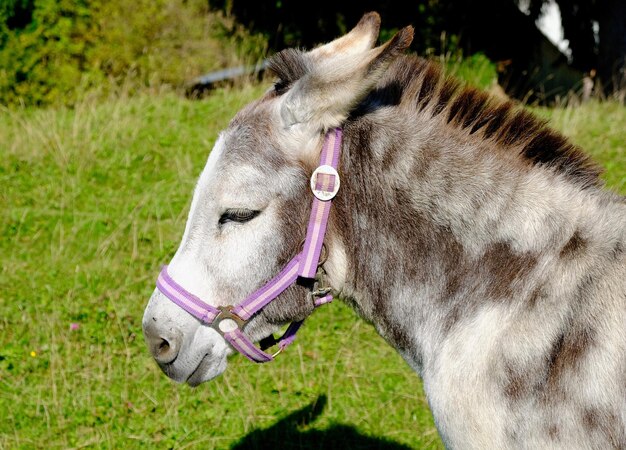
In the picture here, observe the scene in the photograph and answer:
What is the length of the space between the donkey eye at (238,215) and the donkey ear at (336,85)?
0.35 meters

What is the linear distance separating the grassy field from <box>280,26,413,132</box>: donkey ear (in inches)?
104

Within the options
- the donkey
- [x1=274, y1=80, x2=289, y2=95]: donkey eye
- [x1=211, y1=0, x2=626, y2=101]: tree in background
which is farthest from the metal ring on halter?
[x1=211, y1=0, x2=626, y2=101]: tree in background

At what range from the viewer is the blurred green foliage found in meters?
11.8

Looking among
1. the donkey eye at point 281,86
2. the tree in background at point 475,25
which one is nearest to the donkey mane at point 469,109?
the donkey eye at point 281,86

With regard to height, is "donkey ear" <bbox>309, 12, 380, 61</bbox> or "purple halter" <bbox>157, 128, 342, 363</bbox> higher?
"donkey ear" <bbox>309, 12, 380, 61</bbox>

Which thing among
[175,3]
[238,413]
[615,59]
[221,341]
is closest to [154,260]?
[238,413]

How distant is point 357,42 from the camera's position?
9.16ft

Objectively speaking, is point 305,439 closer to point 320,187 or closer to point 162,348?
point 162,348

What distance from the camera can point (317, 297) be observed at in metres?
2.77

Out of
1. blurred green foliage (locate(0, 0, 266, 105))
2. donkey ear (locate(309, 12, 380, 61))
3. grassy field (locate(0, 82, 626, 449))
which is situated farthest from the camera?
blurred green foliage (locate(0, 0, 266, 105))

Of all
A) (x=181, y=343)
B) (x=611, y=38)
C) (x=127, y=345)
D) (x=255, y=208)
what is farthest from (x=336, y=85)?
(x=611, y=38)

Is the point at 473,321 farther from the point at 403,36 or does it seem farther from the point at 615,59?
the point at 615,59

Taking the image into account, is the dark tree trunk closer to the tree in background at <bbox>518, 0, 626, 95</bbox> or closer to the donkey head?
the tree in background at <bbox>518, 0, 626, 95</bbox>

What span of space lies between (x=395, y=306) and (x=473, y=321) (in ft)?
1.00
